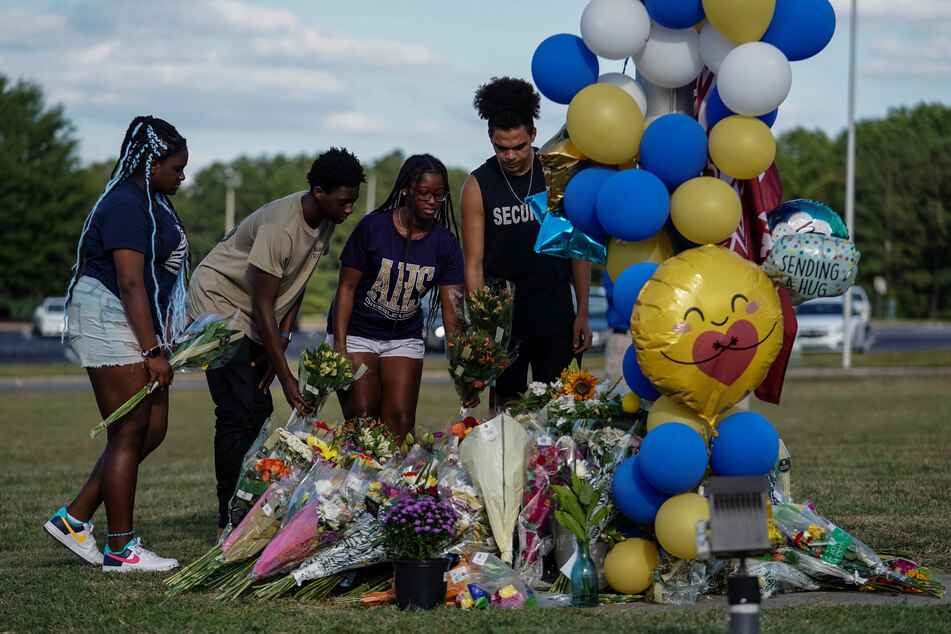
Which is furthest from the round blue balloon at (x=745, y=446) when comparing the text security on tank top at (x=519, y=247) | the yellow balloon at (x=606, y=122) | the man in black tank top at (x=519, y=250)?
the text security on tank top at (x=519, y=247)

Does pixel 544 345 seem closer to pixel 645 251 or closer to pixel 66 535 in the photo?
pixel 645 251

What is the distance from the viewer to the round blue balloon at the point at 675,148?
421 centimetres

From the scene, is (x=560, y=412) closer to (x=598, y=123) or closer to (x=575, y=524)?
(x=575, y=524)

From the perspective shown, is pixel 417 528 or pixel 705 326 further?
pixel 417 528

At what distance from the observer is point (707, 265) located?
3.98 meters

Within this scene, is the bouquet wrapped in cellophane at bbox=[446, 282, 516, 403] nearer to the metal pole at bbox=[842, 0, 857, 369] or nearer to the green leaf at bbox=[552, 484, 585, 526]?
the green leaf at bbox=[552, 484, 585, 526]

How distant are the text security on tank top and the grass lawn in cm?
201

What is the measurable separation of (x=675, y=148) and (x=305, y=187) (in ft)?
158

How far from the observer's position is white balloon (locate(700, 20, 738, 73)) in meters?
4.26

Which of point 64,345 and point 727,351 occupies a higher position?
point 727,351

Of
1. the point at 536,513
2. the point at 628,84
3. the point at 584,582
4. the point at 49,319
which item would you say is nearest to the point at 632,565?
the point at 584,582

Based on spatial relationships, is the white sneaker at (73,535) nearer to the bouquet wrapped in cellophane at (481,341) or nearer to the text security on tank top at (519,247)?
the bouquet wrapped in cellophane at (481,341)

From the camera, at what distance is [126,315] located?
190 inches

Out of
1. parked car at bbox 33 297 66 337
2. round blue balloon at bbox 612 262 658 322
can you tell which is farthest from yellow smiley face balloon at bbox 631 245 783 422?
parked car at bbox 33 297 66 337
